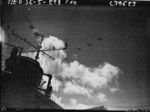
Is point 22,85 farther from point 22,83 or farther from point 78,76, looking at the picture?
point 78,76

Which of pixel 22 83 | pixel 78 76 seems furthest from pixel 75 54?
pixel 22 83

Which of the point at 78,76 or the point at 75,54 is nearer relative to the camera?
the point at 78,76

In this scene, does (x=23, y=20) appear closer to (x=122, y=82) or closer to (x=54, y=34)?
(x=54, y=34)

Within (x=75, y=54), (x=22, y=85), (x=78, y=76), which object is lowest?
(x=22, y=85)

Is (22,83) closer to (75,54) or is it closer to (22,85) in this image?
(22,85)

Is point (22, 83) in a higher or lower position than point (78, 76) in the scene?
lower
